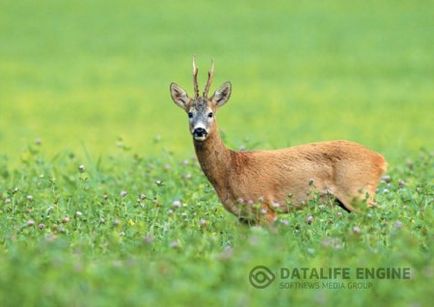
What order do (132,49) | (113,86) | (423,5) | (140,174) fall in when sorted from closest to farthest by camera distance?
(140,174)
(113,86)
(132,49)
(423,5)

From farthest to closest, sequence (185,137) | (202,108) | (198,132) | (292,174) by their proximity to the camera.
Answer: (185,137)
(292,174)
(202,108)
(198,132)

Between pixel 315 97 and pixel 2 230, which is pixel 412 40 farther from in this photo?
pixel 2 230

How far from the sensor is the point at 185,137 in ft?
65.7

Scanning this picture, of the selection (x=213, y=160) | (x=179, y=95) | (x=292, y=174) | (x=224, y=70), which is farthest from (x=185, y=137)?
(x=292, y=174)

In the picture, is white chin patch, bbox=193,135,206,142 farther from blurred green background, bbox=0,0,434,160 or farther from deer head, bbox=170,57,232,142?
blurred green background, bbox=0,0,434,160

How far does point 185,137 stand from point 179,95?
1100 cm

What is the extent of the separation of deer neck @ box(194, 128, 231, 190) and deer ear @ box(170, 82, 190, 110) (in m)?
0.34

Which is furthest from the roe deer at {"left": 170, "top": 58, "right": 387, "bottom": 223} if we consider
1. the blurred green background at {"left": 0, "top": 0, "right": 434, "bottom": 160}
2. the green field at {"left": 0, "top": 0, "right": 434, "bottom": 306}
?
the blurred green background at {"left": 0, "top": 0, "right": 434, "bottom": 160}

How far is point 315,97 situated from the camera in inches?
980

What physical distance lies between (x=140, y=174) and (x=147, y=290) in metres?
5.37

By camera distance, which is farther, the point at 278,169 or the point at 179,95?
the point at 179,95

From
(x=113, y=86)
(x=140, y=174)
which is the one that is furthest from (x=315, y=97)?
(x=140, y=174)

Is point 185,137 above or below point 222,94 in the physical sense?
above

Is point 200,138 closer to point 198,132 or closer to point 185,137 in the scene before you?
point 198,132
